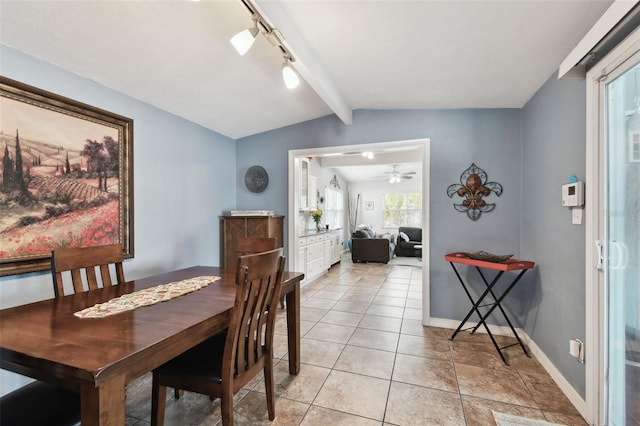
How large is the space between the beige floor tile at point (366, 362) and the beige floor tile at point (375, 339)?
0.08m

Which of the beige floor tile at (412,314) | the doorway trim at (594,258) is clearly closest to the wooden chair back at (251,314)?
the doorway trim at (594,258)

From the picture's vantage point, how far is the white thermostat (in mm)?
1703

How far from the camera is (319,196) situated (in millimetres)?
6652

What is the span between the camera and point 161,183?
113 inches

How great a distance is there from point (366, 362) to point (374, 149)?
2.33 m

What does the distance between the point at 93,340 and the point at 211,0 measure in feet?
5.98

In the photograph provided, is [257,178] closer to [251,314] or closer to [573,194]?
[251,314]

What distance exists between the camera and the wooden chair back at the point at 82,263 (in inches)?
63.9

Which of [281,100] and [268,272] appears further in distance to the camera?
[281,100]

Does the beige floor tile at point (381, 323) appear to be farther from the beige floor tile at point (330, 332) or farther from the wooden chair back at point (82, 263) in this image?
the wooden chair back at point (82, 263)

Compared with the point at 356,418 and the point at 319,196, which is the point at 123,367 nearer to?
the point at 356,418

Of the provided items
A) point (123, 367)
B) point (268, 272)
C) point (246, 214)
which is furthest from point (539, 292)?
point (246, 214)

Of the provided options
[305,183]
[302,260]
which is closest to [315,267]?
[302,260]

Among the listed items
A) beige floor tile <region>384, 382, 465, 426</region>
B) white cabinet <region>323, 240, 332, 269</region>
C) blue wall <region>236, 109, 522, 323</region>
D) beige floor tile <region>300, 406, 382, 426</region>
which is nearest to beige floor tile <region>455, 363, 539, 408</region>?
beige floor tile <region>384, 382, 465, 426</region>
